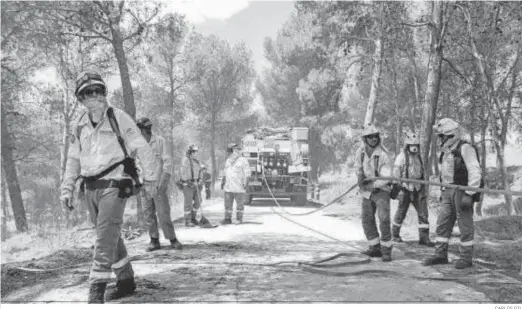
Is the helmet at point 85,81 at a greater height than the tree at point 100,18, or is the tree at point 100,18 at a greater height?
the tree at point 100,18

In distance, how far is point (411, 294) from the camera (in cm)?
429

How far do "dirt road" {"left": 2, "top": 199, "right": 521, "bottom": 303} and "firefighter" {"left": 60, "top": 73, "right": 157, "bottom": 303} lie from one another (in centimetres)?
41

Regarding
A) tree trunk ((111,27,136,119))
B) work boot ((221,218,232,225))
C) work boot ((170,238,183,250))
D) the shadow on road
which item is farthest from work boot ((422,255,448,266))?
the shadow on road

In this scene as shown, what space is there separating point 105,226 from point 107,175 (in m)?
0.44

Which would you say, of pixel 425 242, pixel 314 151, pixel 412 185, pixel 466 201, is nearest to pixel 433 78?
pixel 412 185

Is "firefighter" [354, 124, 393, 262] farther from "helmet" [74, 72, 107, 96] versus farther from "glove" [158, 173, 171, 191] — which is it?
"helmet" [74, 72, 107, 96]

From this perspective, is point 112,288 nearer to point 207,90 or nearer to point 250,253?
point 250,253

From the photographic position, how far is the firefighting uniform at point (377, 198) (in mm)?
6098

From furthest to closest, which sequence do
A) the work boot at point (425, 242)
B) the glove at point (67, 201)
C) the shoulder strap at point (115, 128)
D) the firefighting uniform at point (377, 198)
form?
the work boot at point (425, 242) → the firefighting uniform at point (377, 198) → the glove at point (67, 201) → the shoulder strap at point (115, 128)

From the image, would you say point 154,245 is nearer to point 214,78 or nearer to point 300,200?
point 300,200

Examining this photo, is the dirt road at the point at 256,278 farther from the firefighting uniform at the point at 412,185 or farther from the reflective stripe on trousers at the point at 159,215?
the firefighting uniform at the point at 412,185

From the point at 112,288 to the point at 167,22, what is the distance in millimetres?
8158

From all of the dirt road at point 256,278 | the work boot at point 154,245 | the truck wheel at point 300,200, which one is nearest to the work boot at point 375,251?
the dirt road at point 256,278

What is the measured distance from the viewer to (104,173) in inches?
157
